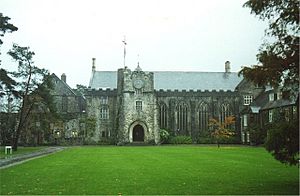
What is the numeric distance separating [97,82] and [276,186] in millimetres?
47826

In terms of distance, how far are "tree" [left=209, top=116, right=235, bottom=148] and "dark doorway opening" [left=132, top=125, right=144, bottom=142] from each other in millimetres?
8746

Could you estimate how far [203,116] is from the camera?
58.4 metres

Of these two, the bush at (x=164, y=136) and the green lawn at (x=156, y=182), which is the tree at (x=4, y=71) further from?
the bush at (x=164, y=136)

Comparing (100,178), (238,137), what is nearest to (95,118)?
(238,137)

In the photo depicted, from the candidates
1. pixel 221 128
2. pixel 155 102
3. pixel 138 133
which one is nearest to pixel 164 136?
pixel 138 133

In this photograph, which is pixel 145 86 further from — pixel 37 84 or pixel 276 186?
pixel 276 186

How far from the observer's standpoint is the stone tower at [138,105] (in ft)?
177

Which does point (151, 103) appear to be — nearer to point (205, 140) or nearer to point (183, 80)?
point (183, 80)

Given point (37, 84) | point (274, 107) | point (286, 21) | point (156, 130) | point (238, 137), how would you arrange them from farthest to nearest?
point (238, 137)
point (156, 130)
point (274, 107)
point (37, 84)
point (286, 21)

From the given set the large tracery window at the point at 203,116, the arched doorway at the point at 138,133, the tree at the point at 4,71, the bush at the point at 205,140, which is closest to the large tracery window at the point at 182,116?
the large tracery window at the point at 203,116

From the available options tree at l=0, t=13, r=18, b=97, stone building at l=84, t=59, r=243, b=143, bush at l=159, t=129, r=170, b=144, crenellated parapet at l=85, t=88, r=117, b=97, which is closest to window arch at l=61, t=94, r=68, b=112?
crenellated parapet at l=85, t=88, r=117, b=97

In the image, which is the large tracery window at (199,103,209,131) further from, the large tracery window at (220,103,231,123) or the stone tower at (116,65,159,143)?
Result: the stone tower at (116,65,159,143)

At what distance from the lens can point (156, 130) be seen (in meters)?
54.1

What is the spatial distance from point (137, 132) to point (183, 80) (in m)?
9.96
